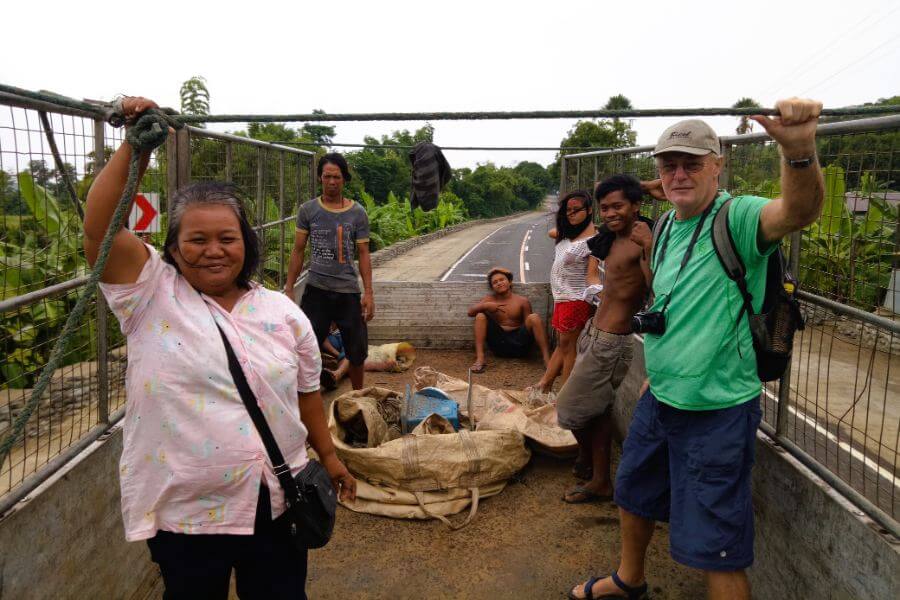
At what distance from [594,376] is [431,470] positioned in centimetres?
109

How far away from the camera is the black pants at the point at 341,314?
15.7 feet

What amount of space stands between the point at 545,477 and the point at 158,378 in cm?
297

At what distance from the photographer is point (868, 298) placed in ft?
8.09

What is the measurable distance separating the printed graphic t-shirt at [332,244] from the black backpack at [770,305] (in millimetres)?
3072

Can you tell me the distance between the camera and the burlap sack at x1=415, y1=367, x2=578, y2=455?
4152 millimetres

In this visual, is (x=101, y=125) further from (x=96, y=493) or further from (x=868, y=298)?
(x=868, y=298)

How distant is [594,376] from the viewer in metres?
3.51

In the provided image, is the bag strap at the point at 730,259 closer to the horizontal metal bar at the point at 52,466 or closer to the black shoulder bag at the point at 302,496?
the black shoulder bag at the point at 302,496

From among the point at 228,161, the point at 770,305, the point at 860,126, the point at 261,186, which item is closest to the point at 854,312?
the point at 770,305

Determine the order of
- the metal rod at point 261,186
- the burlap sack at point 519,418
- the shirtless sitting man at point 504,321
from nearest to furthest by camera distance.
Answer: the burlap sack at point 519,418
the metal rod at point 261,186
the shirtless sitting man at point 504,321

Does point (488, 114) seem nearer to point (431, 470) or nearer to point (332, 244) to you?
point (431, 470)

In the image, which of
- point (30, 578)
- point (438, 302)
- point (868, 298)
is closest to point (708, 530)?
point (868, 298)

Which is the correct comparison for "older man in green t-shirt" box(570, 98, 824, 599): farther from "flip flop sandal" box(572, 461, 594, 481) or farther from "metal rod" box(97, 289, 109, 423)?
"metal rod" box(97, 289, 109, 423)

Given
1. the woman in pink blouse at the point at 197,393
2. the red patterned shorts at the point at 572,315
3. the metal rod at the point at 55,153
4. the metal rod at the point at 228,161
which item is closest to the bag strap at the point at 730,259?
the woman in pink blouse at the point at 197,393
